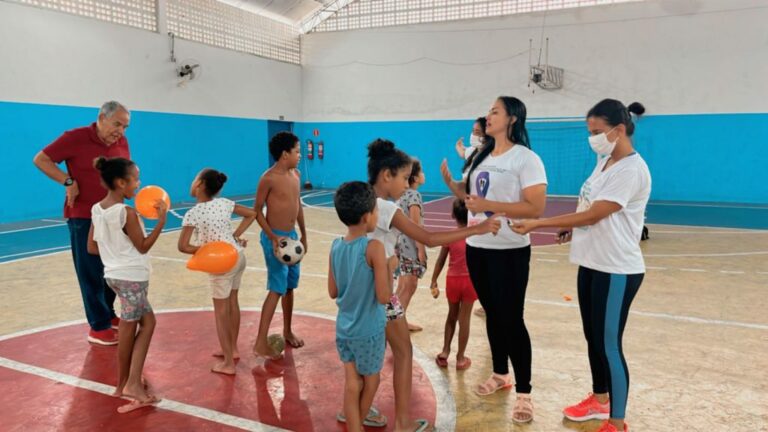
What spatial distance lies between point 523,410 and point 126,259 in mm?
2712

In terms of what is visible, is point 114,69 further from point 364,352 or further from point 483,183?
point 364,352

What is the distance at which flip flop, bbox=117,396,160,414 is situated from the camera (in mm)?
3443

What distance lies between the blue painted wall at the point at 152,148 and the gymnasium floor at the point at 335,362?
20.0 ft

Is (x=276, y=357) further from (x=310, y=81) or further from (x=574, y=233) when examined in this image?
(x=310, y=81)

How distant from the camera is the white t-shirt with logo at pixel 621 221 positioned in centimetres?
288

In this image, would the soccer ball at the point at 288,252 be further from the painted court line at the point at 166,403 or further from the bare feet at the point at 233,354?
the painted court line at the point at 166,403

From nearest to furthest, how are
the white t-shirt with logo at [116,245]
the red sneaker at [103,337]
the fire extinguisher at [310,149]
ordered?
the white t-shirt with logo at [116,245], the red sneaker at [103,337], the fire extinguisher at [310,149]

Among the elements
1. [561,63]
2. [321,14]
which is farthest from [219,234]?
[321,14]

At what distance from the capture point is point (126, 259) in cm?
355

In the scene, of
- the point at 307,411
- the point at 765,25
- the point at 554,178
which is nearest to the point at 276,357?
the point at 307,411

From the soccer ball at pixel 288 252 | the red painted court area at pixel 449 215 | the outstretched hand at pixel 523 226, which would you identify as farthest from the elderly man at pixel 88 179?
the red painted court area at pixel 449 215

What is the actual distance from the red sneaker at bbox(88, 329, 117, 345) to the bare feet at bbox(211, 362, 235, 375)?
1.21m

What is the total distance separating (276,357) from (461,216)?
185cm

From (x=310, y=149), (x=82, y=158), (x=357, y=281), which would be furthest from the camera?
(x=310, y=149)
